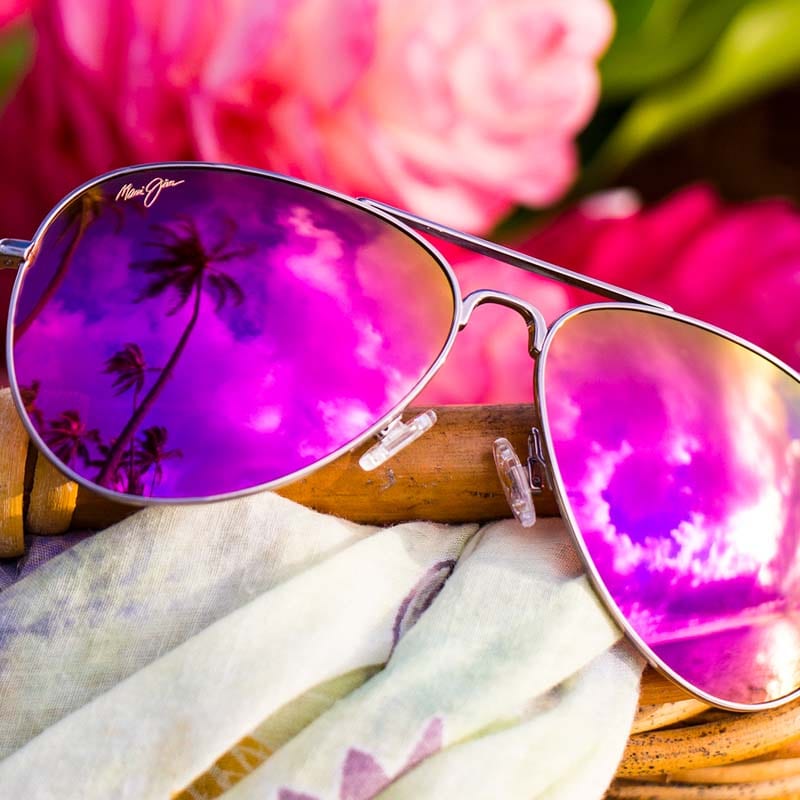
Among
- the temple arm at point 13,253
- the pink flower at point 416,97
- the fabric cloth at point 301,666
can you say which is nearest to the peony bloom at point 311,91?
the pink flower at point 416,97

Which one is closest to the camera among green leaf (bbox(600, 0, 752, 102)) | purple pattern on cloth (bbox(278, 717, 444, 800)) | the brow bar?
purple pattern on cloth (bbox(278, 717, 444, 800))

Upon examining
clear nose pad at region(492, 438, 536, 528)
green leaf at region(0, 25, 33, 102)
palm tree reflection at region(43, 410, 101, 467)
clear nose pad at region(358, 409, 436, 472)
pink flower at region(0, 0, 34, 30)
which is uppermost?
pink flower at region(0, 0, 34, 30)

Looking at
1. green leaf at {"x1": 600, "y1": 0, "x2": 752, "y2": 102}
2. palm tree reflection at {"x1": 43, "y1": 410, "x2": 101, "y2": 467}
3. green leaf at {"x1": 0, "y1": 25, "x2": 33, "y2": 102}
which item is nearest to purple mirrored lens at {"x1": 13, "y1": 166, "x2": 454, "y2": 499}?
palm tree reflection at {"x1": 43, "y1": 410, "x2": 101, "y2": 467}

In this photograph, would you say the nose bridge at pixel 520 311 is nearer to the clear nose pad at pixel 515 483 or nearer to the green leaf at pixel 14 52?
the clear nose pad at pixel 515 483

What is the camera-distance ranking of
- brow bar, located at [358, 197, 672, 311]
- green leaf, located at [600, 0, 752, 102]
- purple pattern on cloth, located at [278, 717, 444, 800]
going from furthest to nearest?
green leaf, located at [600, 0, 752, 102]
brow bar, located at [358, 197, 672, 311]
purple pattern on cloth, located at [278, 717, 444, 800]

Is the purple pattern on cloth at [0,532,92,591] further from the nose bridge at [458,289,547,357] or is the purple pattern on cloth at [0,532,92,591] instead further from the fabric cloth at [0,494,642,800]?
the nose bridge at [458,289,547,357]

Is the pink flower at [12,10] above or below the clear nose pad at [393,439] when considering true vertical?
above

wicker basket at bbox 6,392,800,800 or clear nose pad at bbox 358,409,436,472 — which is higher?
clear nose pad at bbox 358,409,436,472
